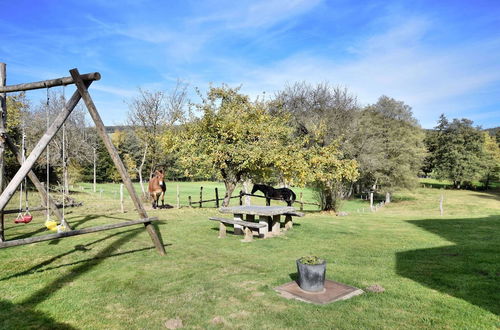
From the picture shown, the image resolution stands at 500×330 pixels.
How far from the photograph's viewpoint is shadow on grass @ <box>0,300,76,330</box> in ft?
15.5

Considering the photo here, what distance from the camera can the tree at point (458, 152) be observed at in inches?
2304

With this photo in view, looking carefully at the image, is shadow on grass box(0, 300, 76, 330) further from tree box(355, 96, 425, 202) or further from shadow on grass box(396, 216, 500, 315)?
tree box(355, 96, 425, 202)

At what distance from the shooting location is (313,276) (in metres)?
6.01

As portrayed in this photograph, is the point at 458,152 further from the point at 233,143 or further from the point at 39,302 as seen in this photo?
the point at 39,302

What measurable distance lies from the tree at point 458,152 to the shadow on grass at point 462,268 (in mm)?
56821

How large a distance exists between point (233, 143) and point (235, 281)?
1159 centimetres

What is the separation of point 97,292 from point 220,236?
569cm

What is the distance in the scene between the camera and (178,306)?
17.8 feet

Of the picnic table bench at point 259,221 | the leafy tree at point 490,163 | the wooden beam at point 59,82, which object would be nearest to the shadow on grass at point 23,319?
the wooden beam at point 59,82

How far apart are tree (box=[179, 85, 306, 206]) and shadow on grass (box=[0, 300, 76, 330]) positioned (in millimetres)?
11854

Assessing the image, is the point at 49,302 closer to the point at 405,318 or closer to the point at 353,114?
the point at 405,318

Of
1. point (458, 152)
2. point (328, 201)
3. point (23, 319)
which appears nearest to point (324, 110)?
point (328, 201)

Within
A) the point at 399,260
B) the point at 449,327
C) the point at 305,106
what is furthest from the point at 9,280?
the point at 305,106

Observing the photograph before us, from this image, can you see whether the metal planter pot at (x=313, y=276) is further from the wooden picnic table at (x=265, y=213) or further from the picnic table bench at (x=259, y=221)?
the wooden picnic table at (x=265, y=213)
